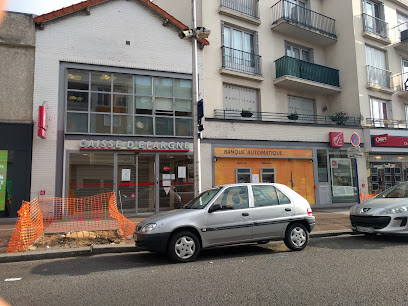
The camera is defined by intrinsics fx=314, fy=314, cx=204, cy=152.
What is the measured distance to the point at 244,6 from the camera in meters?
16.5

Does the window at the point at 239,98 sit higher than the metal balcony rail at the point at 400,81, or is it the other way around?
the metal balcony rail at the point at 400,81

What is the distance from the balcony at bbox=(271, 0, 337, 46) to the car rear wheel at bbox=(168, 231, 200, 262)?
13.9 m

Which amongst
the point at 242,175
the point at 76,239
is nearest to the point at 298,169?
the point at 242,175

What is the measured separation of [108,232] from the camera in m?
8.79

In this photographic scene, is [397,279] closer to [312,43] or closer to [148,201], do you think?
[148,201]

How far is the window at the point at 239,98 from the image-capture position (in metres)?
15.4

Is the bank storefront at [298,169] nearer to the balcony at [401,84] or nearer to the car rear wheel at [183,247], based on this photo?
the balcony at [401,84]

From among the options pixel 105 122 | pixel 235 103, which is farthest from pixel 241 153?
pixel 105 122

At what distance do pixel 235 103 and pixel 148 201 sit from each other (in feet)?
21.2

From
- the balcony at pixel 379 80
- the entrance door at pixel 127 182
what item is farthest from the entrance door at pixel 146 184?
the balcony at pixel 379 80

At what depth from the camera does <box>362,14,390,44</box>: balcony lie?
18.5 metres

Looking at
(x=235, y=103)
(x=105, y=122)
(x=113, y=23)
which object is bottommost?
(x=105, y=122)

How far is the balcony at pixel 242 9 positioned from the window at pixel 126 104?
446cm

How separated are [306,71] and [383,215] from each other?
11101 mm
